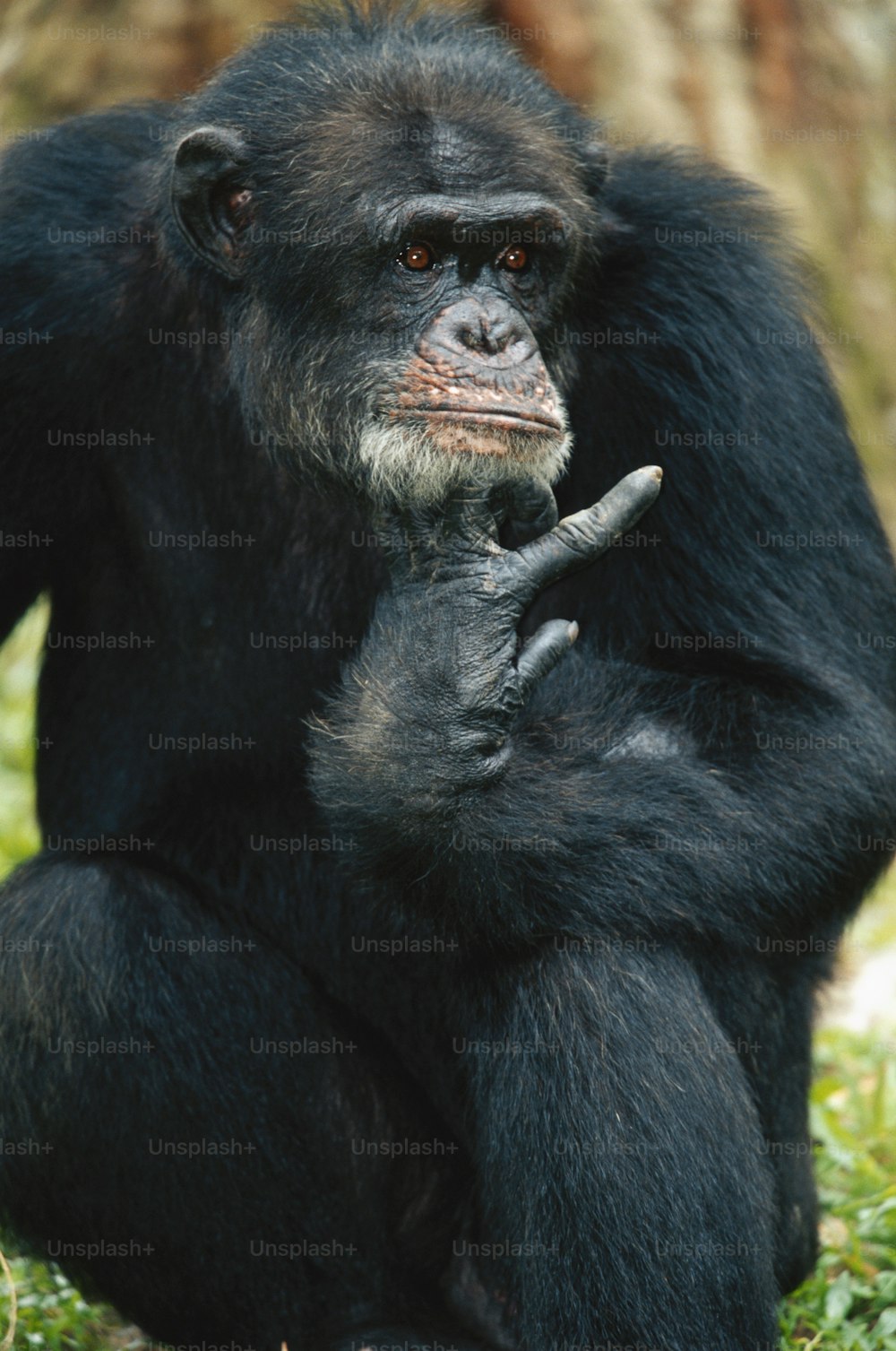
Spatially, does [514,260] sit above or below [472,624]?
above

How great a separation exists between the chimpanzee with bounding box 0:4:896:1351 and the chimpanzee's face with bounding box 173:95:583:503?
14mm

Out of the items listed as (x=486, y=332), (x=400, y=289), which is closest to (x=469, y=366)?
(x=486, y=332)

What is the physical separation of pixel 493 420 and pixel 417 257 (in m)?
0.68

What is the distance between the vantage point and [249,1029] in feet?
17.3

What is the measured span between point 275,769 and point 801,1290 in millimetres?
2548

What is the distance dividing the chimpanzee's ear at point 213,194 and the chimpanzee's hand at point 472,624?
3.93 feet

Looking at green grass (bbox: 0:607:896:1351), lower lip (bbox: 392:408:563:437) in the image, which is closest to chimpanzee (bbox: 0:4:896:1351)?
lower lip (bbox: 392:408:563:437)

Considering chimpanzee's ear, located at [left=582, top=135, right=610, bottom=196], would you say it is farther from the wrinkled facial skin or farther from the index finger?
the index finger

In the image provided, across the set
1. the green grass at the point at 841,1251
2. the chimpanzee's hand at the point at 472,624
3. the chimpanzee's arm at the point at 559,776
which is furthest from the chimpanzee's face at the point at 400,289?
the green grass at the point at 841,1251

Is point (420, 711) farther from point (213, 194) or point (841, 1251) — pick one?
point (841, 1251)

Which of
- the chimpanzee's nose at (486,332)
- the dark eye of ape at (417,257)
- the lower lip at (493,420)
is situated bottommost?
the lower lip at (493,420)

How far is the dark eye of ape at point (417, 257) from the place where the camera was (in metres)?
5.08

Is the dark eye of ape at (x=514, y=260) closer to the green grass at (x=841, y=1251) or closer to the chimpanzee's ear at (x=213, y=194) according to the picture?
the chimpanzee's ear at (x=213, y=194)

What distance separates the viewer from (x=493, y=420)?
473 centimetres
